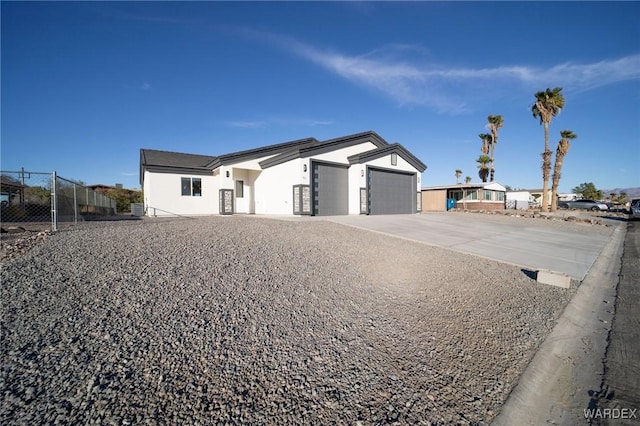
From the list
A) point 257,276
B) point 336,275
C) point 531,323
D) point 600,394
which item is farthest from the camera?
point 336,275

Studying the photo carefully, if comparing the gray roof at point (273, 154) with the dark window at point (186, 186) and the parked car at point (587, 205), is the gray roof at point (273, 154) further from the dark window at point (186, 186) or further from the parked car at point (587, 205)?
the parked car at point (587, 205)

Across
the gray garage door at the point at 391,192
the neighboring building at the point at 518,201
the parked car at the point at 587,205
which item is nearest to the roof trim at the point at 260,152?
the gray garage door at the point at 391,192

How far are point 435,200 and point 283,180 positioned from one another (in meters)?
24.1

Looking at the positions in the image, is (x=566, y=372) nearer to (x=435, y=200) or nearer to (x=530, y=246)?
(x=530, y=246)

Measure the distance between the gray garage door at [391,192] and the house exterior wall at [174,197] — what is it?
11294mm

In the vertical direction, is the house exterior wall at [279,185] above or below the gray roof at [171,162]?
below

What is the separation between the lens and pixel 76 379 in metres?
2.29

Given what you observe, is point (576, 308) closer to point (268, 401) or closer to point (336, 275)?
point (336, 275)

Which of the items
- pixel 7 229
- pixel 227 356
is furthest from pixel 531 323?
pixel 7 229

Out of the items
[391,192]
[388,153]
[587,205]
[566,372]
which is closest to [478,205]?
[391,192]

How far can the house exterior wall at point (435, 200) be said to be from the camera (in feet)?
108

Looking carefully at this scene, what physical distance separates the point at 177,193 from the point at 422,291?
17.7 meters

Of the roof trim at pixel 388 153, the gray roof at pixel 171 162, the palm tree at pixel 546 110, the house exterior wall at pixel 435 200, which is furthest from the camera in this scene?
the house exterior wall at pixel 435 200

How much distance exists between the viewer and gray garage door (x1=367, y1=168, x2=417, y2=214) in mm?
19375
